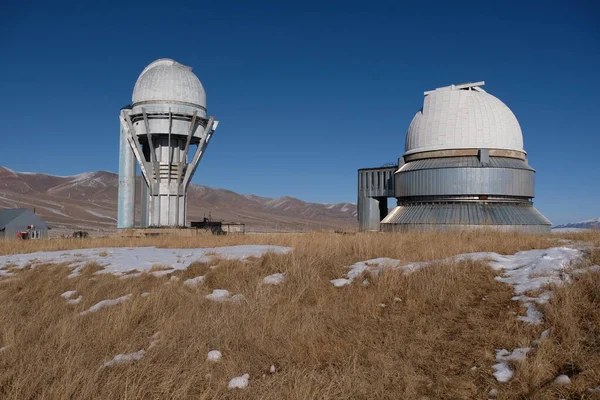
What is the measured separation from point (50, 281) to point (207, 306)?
5263 mm

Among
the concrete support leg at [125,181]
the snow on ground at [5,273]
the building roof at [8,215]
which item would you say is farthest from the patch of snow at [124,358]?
the building roof at [8,215]

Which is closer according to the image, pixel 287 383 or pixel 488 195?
pixel 287 383

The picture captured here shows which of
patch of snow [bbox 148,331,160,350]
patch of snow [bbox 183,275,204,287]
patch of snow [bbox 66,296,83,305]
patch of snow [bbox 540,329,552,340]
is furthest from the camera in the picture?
patch of snow [bbox 183,275,204,287]

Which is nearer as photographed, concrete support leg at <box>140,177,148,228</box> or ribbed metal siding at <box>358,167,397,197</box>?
ribbed metal siding at <box>358,167,397,197</box>

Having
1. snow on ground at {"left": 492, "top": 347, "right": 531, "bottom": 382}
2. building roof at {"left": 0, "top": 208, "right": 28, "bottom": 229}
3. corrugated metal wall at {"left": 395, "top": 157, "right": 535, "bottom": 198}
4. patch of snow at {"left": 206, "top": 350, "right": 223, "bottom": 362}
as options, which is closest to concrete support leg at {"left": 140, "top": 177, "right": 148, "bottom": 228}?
building roof at {"left": 0, "top": 208, "right": 28, "bottom": 229}

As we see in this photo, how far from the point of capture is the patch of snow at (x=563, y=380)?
4.18 metres

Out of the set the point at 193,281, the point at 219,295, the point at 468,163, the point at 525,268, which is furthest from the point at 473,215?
the point at 219,295

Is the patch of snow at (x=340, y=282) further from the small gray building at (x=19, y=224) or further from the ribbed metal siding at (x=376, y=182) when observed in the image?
the small gray building at (x=19, y=224)

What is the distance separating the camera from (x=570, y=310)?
18.0 feet

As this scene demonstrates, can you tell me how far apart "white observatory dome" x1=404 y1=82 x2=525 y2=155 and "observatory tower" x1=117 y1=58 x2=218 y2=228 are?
54.4ft

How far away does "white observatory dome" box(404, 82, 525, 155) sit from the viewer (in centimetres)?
2564

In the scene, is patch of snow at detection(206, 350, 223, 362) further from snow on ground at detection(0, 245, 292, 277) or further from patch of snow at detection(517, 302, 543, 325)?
snow on ground at detection(0, 245, 292, 277)

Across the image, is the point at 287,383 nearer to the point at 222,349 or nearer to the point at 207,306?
the point at 222,349

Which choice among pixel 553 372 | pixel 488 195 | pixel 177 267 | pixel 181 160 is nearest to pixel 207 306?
pixel 177 267
